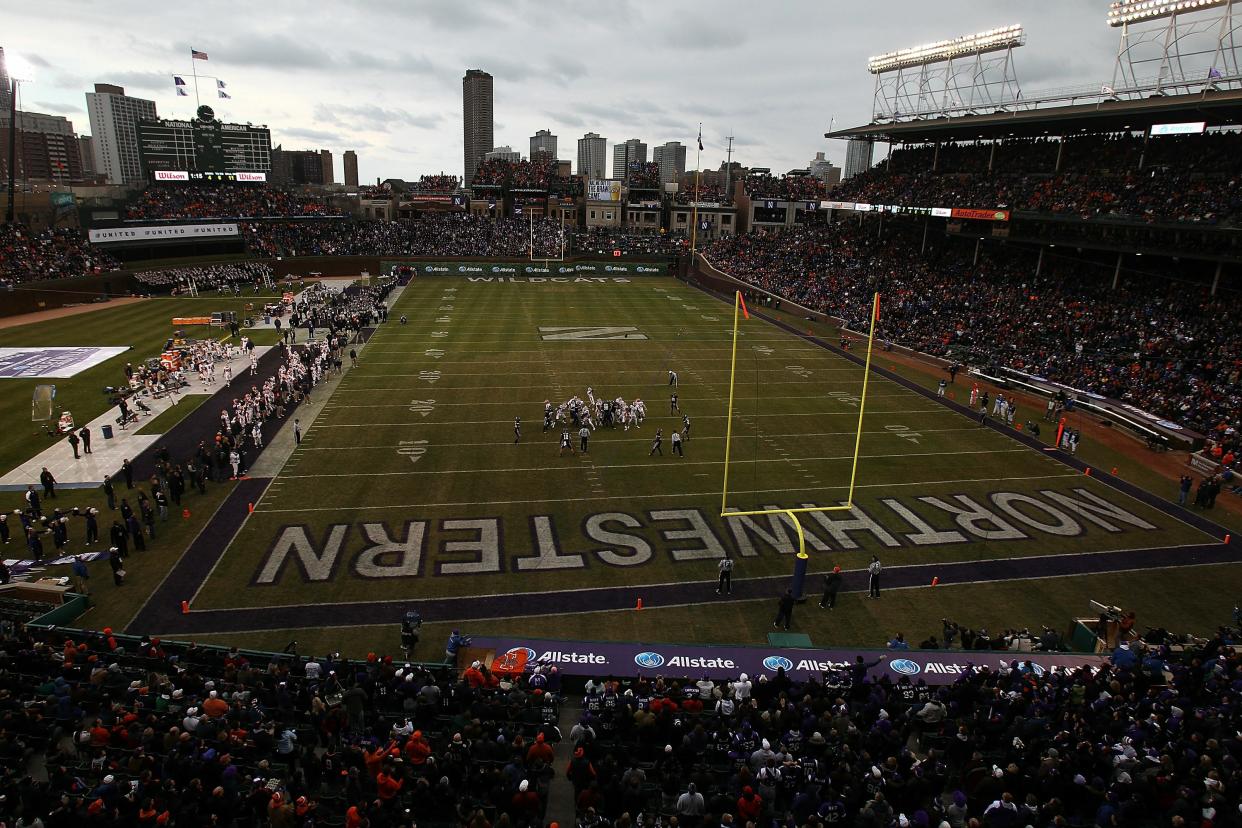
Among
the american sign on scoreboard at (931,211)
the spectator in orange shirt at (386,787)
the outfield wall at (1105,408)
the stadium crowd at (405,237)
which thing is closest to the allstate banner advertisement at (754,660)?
the spectator in orange shirt at (386,787)

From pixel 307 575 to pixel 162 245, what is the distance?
62038mm

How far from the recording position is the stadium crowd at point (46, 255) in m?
50.4

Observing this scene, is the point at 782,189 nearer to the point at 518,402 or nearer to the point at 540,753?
the point at 518,402

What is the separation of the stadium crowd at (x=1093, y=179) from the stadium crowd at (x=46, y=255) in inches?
2584

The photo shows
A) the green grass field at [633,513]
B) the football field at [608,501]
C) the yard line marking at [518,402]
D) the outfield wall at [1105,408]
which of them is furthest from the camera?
the yard line marking at [518,402]

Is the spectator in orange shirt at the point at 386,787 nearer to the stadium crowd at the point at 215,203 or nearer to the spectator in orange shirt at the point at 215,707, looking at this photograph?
the spectator in orange shirt at the point at 215,707

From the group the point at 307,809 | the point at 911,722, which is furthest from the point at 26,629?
the point at 911,722

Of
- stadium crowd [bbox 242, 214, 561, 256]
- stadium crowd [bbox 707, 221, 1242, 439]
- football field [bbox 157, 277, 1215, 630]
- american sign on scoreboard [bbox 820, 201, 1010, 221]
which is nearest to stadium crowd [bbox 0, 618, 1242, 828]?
football field [bbox 157, 277, 1215, 630]

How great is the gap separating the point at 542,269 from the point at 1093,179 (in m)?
52.0

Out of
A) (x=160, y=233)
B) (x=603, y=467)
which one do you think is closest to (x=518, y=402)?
(x=603, y=467)

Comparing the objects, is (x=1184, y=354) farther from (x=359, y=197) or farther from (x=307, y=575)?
(x=359, y=197)

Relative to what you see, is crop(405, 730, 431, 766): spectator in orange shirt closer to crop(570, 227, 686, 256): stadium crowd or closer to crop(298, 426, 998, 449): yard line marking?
crop(298, 426, 998, 449): yard line marking

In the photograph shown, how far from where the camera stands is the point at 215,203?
76.4 meters

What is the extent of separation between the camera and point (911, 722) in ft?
36.9
